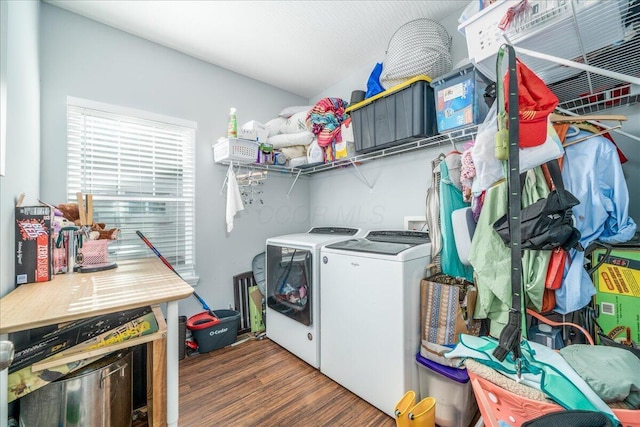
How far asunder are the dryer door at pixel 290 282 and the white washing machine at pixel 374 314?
0.16 metres

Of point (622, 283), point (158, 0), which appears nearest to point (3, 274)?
point (158, 0)

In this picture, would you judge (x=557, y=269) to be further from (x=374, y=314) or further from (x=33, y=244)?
(x=33, y=244)

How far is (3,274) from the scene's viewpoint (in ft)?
3.39

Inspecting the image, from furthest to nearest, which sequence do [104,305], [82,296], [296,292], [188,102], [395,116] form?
[188,102], [296,292], [395,116], [82,296], [104,305]

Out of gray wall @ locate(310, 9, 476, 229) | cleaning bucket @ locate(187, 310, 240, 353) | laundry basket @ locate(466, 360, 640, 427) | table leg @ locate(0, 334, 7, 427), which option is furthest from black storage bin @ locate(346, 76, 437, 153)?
table leg @ locate(0, 334, 7, 427)

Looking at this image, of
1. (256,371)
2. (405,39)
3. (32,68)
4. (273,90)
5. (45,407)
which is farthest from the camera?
(273,90)

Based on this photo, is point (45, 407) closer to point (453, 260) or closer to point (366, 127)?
point (453, 260)

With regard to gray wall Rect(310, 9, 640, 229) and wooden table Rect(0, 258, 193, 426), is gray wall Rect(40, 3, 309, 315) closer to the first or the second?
gray wall Rect(310, 9, 640, 229)

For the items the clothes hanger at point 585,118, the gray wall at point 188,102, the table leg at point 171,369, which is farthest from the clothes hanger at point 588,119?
the gray wall at point 188,102

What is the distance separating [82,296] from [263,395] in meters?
1.26

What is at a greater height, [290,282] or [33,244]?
[33,244]

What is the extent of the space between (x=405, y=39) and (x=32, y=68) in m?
2.28

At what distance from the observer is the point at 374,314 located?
5.28 ft

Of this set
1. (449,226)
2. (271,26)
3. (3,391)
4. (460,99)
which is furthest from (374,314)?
(271,26)
